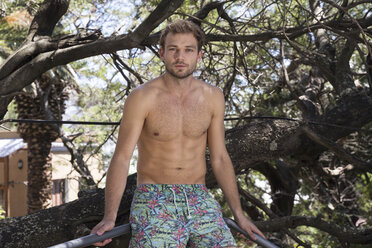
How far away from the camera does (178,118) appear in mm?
2666

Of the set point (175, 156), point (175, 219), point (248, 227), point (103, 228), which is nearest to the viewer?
point (103, 228)

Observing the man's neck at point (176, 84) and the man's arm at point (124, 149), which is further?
the man's neck at point (176, 84)

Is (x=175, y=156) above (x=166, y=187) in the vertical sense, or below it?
above

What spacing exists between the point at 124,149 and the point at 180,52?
1.84 feet

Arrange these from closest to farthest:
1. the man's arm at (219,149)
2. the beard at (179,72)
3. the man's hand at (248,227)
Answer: the man's hand at (248,227), the beard at (179,72), the man's arm at (219,149)

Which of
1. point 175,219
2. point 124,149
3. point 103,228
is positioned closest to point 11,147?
point 124,149

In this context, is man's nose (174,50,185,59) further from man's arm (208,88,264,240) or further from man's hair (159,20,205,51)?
man's arm (208,88,264,240)

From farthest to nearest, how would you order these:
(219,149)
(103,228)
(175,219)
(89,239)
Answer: (219,149)
(175,219)
(103,228)
(89,239)

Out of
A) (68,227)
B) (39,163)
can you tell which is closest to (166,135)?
(68,227)

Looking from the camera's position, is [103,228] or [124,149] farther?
[124,149]

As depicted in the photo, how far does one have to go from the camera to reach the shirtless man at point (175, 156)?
2.40m

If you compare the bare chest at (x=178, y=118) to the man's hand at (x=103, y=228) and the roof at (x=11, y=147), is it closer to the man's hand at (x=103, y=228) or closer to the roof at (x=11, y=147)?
the man's hand at (x=103, y=228)

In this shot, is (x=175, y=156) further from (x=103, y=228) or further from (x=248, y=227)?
(x=103, y=228)

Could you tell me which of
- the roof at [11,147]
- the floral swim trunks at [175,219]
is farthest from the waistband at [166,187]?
the roof at [11,147]
